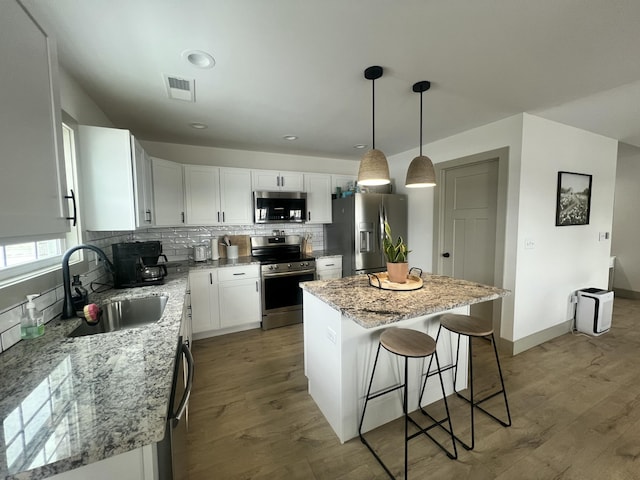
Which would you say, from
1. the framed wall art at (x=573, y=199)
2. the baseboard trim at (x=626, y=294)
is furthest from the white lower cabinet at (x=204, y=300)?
the baseboard trim at (x=626, y=294)

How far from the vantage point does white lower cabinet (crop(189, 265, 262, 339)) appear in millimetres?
3098

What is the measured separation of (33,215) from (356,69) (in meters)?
1.88

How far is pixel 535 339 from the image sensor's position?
2.88 metres

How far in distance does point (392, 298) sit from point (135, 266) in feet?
6.92

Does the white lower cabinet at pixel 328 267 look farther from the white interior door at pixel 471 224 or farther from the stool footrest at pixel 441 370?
the stool footrest at pixel 441 370

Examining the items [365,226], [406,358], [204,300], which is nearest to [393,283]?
[406,358]

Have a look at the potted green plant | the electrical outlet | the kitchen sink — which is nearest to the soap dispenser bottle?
the kitchen sink

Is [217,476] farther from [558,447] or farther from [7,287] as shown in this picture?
[558,447]

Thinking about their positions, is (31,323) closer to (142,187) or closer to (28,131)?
(28,131)

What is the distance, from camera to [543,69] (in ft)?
5.93

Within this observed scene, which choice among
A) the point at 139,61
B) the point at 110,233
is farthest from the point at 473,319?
the point at 110,233

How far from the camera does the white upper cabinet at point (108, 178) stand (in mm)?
1894

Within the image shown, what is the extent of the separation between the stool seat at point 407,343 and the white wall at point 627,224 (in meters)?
5.53

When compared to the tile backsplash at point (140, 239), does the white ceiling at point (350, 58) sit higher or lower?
higher
